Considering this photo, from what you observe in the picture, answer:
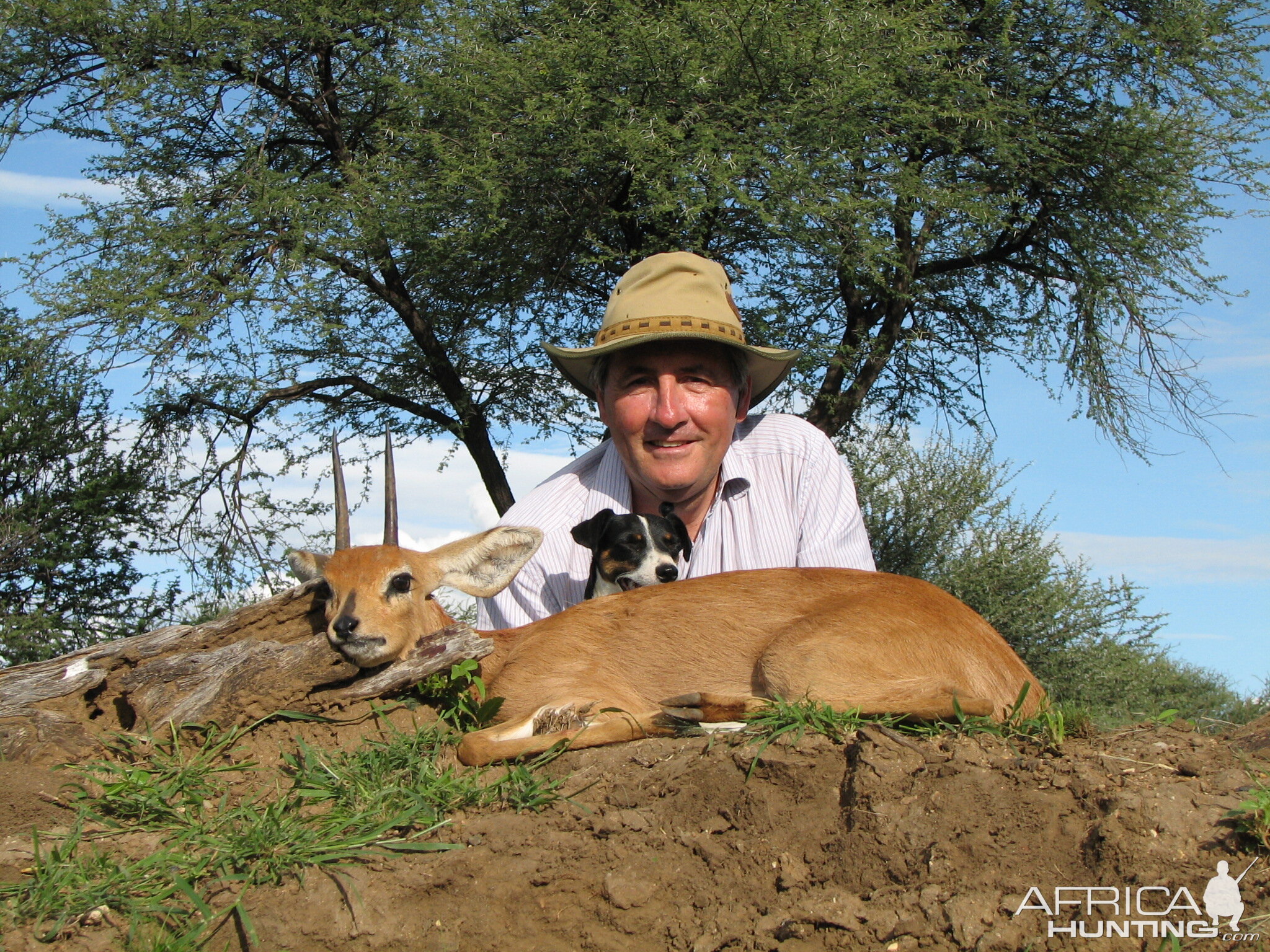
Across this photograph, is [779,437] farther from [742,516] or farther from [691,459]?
[691,459]

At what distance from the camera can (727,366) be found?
5.92 metres

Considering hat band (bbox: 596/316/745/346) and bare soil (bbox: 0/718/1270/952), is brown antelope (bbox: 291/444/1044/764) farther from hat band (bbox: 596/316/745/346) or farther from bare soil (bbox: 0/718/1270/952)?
hat band (bbox: 596/316/745/346)

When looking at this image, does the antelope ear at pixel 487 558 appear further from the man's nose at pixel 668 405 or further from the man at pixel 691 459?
the man's nose at pixel 668 405

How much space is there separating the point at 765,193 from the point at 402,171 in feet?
12.5

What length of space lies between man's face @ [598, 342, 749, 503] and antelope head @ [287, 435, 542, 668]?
2.92 feet

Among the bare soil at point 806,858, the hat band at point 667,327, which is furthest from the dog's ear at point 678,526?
the bare soil at point 806,858

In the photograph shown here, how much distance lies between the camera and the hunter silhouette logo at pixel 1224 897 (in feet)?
9.43

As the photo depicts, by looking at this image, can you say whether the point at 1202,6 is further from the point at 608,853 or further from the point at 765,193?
the point at 608,853

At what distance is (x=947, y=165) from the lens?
1274 centimetres

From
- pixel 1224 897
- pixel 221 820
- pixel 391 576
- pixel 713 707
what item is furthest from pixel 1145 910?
pixel 391 576

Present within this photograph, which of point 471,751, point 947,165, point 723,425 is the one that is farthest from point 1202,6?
point 471,751

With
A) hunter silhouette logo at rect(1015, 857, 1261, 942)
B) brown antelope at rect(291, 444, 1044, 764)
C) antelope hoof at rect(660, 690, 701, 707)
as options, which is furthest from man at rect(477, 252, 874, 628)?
hunter silhouette logo at rect(1015, 857, 1261, 942)

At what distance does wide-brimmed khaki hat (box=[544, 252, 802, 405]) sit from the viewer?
5.63 m

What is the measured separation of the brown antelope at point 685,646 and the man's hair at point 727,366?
1.43 meters
